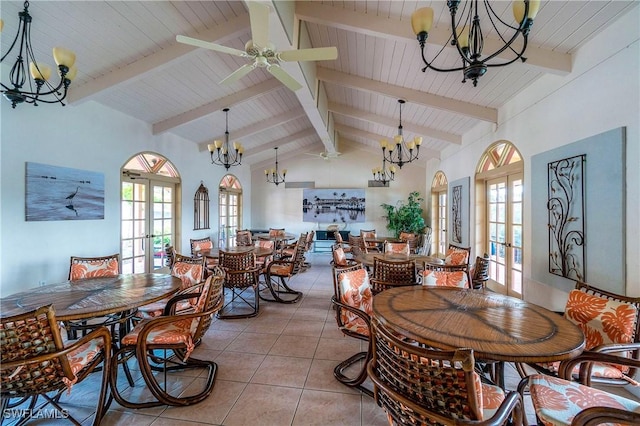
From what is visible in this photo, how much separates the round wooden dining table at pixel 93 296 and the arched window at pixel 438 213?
6.75m

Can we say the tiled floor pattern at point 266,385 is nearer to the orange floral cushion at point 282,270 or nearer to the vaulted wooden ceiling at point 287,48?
the orange floral cushion at point 282,270

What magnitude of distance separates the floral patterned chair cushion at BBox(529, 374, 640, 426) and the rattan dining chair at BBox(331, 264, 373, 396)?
103cm

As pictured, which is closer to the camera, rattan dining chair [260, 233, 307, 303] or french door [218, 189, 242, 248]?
rattan dining chair [260, 233, 307, 303]

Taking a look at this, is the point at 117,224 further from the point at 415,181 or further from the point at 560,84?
the point at 415,181

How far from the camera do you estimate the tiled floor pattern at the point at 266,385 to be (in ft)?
6.31

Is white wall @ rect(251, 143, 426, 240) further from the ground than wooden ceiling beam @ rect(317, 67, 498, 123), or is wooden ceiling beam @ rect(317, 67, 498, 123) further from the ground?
wooden ceiling beam @ rect(317, 67, 498, 123)

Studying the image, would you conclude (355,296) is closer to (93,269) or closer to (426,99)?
(93,269)

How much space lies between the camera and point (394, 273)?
3.26 meters

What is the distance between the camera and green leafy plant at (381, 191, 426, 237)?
803 cm

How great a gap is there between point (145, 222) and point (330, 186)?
18.5ft

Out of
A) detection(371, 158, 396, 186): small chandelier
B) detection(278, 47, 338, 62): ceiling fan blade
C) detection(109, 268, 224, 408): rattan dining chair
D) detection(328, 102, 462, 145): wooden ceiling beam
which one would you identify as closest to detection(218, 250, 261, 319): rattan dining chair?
detection(109, 268, 224, 408): rattan dining chair

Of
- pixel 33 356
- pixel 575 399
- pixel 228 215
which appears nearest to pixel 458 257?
pixel 575 399

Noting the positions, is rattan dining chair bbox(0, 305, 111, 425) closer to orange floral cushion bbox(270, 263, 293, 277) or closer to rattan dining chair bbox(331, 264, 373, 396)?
rattan dining chair bbox(331, 264, 373, 396)

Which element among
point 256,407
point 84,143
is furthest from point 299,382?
point 84,143
